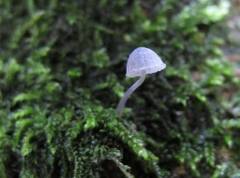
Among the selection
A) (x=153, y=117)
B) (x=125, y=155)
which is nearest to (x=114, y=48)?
(x=153, y=117)

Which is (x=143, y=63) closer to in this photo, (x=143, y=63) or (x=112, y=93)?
(x=143, y=63)

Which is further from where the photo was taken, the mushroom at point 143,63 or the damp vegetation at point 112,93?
the damp vegetation at point 112,93

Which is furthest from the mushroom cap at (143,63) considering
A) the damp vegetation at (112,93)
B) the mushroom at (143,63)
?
the damp vegetation at (112,93)

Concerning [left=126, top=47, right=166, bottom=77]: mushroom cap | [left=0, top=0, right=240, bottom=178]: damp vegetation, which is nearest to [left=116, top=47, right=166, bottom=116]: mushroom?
[left=126, top=47, right=166, bottom=77]: mushroom cap

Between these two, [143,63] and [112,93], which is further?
[112,93]

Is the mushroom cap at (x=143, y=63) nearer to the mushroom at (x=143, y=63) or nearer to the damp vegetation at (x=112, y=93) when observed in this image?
the mushroom at (x=143, y=63)

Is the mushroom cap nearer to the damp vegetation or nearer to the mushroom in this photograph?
the mushroom

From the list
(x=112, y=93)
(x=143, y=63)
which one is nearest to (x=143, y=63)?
(x=143, y=63)
